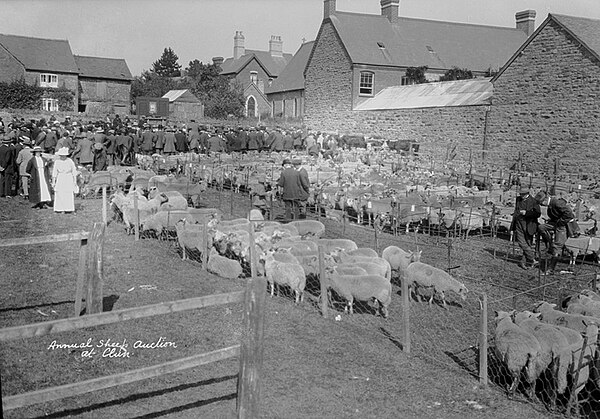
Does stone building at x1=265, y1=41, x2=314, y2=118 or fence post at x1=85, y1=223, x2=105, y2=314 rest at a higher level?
stone building at x1=265, y1=41, x2=314, y2=118

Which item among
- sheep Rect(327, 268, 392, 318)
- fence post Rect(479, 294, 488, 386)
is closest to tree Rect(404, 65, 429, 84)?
sheep Rect(327, 268, 392, 318)

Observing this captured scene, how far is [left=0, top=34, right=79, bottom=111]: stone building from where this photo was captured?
52.3m

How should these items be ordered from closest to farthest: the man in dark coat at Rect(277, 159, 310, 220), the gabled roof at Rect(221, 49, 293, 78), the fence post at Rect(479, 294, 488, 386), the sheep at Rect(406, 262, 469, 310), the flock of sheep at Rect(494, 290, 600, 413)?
the flock of sheep at Rect(494, 290, 600, 413), the fence post at Rect(479, 294, 488, 386), the sheep at Rect(406, 262, 469, 310), the man in dark coat at Rect(277, 159, 310, 220), the gabled roof at Rect(221, 49, 293, 78)

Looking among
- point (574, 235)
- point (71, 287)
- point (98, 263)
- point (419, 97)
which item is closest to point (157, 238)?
point (71, 287)

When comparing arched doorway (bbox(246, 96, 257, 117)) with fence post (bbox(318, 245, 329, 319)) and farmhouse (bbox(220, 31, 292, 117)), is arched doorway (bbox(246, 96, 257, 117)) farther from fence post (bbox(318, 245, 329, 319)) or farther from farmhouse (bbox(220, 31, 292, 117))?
fence post (bbox(318, 245, 329, 319))

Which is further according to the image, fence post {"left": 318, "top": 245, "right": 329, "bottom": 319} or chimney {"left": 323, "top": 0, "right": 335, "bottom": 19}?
chimney {"left": 323, "top": 0, "right": 335, "bottom": 19}

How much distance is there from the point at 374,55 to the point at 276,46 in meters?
46.5

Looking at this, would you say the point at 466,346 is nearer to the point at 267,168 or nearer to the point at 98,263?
the point at 98,263

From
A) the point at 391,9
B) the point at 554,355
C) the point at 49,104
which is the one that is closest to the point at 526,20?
the point at 391,9

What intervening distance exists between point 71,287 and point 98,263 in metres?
2.12

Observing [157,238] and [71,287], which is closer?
[71,287]

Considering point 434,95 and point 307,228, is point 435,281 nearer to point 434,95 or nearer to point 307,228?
point 307,228

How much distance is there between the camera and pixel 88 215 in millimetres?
18578

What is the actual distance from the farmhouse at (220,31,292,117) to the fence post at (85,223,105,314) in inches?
2239
